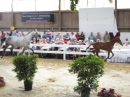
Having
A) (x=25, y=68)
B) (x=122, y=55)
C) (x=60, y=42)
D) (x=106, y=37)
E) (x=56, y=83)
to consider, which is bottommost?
(x=56, y=83)

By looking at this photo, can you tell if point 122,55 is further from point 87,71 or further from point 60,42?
point 87,71

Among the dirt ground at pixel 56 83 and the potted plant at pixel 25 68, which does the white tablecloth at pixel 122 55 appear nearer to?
the dirt ground at pixel 56 83

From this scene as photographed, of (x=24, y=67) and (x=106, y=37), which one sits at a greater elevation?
(x=106, y=37)

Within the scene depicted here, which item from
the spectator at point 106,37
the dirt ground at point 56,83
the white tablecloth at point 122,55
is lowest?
the dirt ground at point 56,83

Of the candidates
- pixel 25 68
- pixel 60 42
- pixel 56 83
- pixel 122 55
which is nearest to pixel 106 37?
pixel 60 42

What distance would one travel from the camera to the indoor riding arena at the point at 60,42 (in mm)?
8883

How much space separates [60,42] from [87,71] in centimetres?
1007

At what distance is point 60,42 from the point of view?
1711 cm

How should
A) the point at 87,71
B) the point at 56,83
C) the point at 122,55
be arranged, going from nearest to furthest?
the point at 87,71
the point at 56,83
the point at 122,55

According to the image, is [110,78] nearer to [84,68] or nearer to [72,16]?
[84,68]

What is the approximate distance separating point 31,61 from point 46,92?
99cm

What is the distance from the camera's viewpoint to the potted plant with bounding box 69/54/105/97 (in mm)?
7027

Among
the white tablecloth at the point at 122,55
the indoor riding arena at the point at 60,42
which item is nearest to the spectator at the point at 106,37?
the indoor riding arena at the point at 60,42

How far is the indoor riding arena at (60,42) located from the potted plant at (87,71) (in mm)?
89
